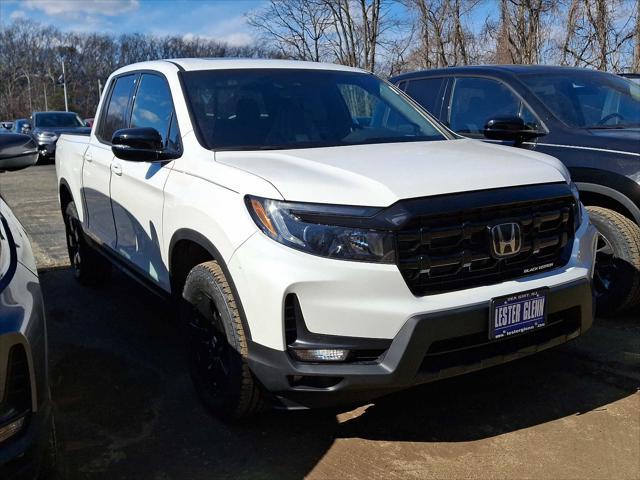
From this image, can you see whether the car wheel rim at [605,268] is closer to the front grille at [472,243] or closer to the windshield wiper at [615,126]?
A: the windshield wiper at [615,126]

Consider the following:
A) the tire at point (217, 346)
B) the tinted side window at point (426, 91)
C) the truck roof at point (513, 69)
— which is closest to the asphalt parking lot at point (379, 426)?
the tire at point (217, 346)

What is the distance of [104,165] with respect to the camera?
438 cm

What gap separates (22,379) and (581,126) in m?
4.06

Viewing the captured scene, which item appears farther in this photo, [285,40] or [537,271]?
[285,40]

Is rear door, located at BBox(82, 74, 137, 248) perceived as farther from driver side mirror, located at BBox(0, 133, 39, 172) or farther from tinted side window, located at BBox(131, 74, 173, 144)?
driver side mirror, located at BBox(0, 133, 39, 172)

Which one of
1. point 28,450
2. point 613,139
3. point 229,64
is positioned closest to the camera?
point 28,450

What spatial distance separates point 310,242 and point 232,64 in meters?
1.87

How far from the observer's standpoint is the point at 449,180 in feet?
8.72

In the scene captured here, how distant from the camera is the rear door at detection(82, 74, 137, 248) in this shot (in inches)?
173

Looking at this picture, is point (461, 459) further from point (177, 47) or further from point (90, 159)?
point (177, 47)

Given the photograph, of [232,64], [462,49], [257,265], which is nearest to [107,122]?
[232,64]

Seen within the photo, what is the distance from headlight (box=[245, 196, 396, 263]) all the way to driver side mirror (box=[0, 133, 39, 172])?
1522 millimetres

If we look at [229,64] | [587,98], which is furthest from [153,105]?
[587,98]

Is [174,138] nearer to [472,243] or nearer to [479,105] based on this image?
[472,243]
